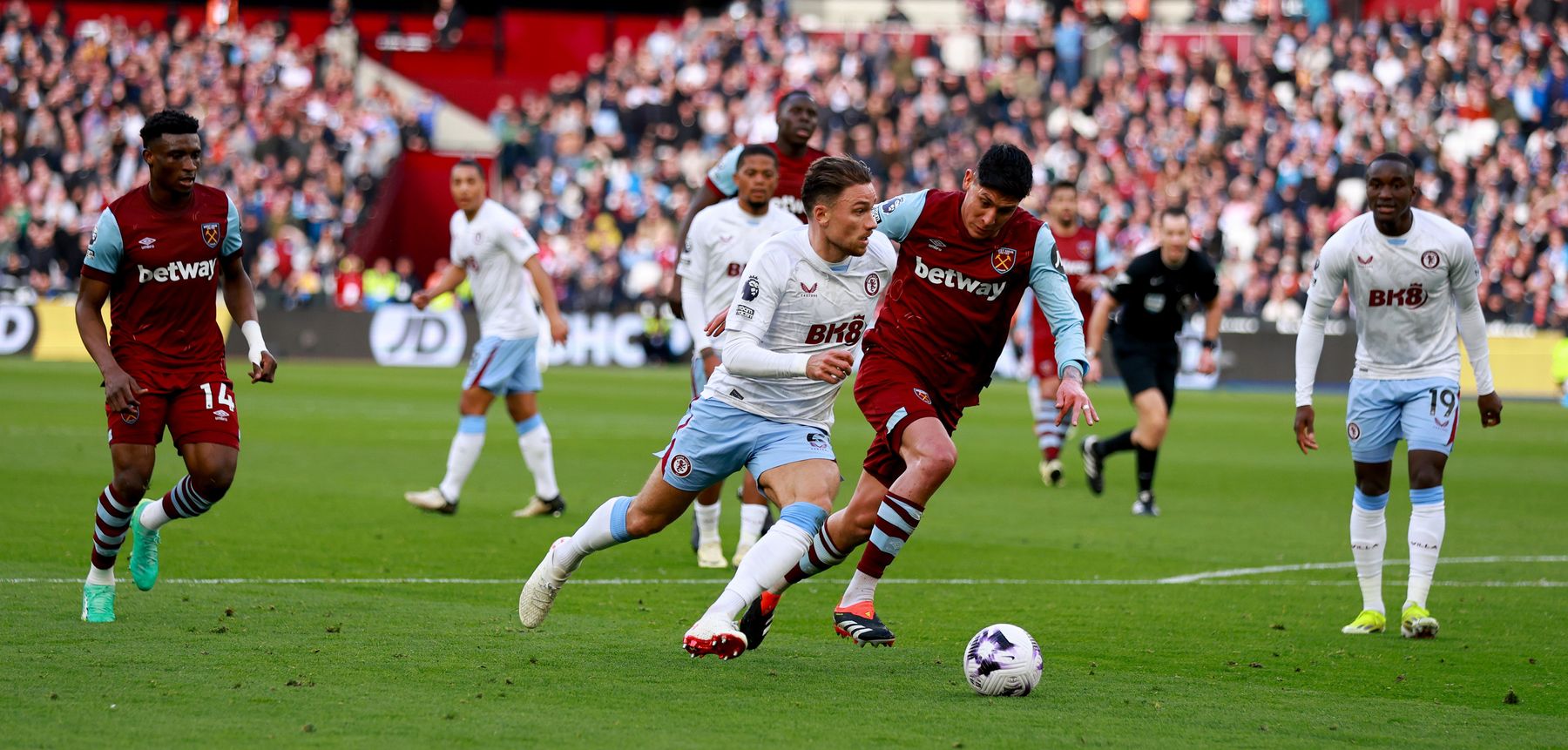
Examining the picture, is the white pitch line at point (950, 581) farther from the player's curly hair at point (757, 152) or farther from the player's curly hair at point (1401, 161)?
the player's curly hair at point (1401, 161)

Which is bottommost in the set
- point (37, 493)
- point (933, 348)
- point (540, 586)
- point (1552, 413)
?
point (1552, 413)

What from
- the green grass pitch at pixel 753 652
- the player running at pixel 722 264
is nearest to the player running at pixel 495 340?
the green grass pitch at pixel 753 652

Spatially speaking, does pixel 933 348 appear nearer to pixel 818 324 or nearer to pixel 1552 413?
pixel 818 324

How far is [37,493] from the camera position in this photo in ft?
42.7

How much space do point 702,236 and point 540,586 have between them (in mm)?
3486

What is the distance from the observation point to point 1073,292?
1545cm

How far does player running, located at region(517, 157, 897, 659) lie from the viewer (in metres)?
7.07

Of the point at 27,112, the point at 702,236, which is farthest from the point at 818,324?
the point at 27,112

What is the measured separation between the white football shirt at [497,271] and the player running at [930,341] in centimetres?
533

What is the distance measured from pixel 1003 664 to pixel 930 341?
1.69 metres

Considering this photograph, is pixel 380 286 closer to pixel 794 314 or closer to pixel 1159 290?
pixel 1159 290

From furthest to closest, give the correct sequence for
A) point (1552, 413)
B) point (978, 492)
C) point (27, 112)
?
point (27, 112) < point (1552, 413) < point (978, 492)

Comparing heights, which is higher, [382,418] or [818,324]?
[818,324]

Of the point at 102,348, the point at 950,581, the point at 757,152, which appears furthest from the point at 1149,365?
the point at 102,348
